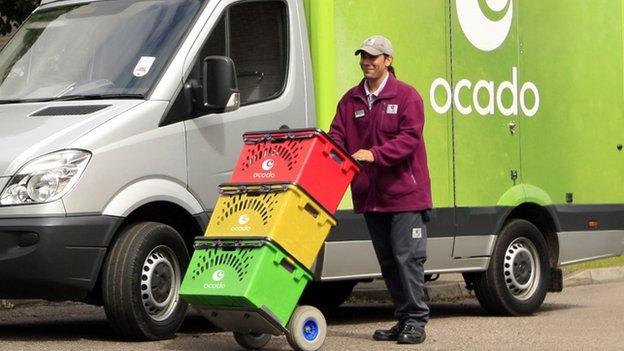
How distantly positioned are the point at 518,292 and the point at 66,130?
14.0ft

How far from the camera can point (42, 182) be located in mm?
9039

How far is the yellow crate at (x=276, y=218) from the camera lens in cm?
836

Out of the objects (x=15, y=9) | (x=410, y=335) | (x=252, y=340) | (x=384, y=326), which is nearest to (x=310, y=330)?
(x=252, y=340)

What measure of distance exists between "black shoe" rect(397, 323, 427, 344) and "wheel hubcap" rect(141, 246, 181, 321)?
1.45 m

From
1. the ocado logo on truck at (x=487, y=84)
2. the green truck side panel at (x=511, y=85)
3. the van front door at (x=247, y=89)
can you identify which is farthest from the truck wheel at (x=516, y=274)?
the van front door at (x=247, y=89)

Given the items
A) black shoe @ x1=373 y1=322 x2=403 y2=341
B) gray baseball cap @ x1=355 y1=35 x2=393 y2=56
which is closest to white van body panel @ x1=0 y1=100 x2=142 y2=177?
gray baseball cap @ x1=355 y1=35 x2=393 y2=56

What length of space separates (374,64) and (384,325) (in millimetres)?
2550

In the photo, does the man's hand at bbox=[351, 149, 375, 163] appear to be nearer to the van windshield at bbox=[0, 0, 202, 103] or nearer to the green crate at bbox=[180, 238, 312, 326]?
the green crate at bbox=[180, 238, 312, 326]

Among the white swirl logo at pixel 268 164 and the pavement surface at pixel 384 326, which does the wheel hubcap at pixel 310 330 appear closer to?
the pavement surface at pixel 384 326

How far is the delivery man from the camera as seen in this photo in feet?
30.2

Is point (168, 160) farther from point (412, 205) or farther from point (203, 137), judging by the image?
point (412, 205)

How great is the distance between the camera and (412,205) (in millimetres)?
9211

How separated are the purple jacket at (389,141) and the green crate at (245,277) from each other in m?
1.01

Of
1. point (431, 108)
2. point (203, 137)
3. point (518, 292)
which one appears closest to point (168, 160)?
point (203, 137)
